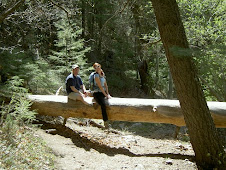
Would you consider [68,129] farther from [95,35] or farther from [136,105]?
[95,35]

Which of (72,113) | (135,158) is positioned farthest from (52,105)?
(135,158)

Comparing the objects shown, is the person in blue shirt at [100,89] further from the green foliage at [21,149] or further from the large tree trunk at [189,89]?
the large tree trunk at [189,89]

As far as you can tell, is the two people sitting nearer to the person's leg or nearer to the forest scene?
the person's leg

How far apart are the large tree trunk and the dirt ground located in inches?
28.2

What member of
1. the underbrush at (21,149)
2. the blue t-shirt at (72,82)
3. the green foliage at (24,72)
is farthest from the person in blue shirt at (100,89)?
the green foliage at (24,72)

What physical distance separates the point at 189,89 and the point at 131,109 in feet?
10.1

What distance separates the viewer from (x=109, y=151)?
7055mm

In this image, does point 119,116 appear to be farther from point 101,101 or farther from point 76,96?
point 76,96

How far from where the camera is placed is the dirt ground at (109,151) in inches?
225

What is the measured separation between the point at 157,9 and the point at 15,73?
6558mm

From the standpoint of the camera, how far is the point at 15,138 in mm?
5871

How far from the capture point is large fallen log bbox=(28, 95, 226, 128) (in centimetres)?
720

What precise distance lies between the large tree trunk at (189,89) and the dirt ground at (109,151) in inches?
28.2

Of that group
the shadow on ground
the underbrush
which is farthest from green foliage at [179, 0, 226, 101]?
the underbrush
